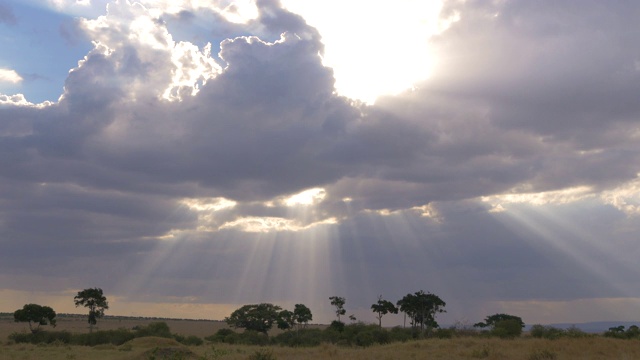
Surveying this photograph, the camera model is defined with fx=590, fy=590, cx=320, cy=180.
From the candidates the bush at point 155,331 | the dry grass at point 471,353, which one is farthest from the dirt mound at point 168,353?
the bush at point 155,331

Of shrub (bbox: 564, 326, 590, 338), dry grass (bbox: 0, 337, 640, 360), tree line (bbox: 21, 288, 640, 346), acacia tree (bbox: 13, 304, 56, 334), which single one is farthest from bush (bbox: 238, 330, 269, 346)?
shrub (bbox: 564, 326, 590, 338)

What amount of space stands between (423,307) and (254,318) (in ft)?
101

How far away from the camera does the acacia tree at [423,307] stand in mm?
106125

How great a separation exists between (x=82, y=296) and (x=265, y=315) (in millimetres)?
32051

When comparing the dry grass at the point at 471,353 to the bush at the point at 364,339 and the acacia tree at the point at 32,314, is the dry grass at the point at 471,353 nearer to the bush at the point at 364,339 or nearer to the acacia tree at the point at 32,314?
the bush at the point at 364,339

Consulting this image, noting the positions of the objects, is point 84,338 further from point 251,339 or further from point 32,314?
point 32,314

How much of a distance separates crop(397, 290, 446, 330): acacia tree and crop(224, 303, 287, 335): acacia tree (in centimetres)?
2477

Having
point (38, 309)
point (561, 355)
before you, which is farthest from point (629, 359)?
point (38, 309)

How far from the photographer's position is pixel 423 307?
4173 inches

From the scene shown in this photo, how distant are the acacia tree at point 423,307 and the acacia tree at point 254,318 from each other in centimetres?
2477

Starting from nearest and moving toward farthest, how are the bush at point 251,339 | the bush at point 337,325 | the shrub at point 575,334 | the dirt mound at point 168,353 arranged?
the dirt mound at point 168,353 → the shrub at point 575,334 → the bush at point 251,339 → the bush at point 337,325

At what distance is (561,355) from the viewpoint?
124 ft

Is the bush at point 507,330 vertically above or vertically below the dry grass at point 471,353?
above

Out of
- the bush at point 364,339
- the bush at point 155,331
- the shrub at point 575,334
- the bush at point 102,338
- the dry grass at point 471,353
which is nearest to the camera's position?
the dry grass at point 471,353
